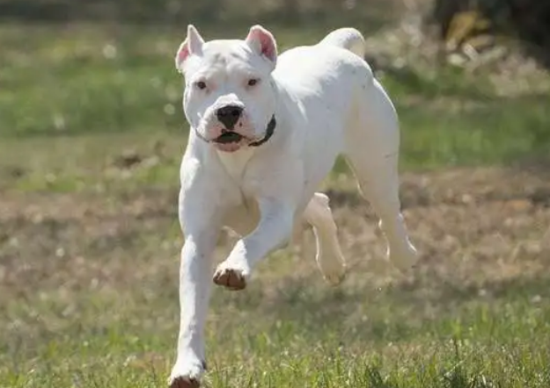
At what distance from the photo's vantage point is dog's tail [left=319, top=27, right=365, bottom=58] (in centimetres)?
927

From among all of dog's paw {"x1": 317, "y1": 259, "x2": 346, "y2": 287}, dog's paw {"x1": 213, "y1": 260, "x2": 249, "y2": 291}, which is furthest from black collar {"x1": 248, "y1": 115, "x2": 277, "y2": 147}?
dog's paw {"x1": 317, "y1": 259, "x2": 346, "y2": 287}

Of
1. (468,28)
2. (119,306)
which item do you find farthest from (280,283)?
(468,28)

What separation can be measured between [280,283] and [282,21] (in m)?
15.4

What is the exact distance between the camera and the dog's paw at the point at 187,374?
266 inches

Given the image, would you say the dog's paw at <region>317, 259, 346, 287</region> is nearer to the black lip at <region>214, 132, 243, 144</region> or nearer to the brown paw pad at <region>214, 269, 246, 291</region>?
the black lip at <region>214, 132, 243, 144</region>

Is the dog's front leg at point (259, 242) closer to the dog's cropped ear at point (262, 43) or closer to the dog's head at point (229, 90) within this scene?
the dog's head at point (229, 90)

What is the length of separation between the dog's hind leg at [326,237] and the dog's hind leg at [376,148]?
0.83 feet

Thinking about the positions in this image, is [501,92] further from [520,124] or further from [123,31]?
[123,31]

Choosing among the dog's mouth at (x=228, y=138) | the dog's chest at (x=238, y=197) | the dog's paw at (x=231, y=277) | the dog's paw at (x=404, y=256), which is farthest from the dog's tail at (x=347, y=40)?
the dog's paw at (x=231, y=277)

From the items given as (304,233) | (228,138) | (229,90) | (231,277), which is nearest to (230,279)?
(231,277)

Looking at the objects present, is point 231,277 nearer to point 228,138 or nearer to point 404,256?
point 228,138

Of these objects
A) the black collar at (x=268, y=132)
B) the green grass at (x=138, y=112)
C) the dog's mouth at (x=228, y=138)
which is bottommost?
the green grass at (x=138, y=112)

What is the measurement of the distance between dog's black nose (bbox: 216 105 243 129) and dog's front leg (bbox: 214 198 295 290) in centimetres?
48

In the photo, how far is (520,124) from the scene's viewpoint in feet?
60.2
